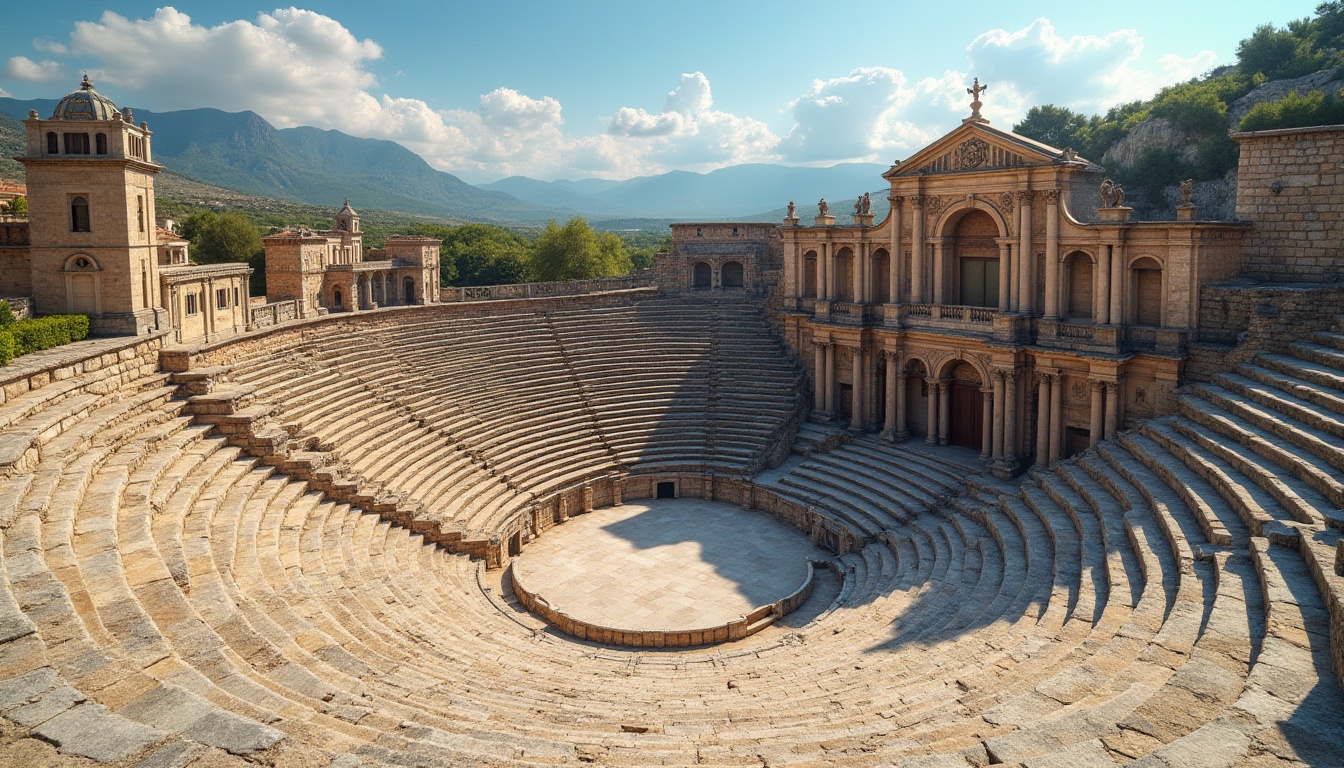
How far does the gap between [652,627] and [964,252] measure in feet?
57.2

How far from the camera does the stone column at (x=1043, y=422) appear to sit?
26.7 metres

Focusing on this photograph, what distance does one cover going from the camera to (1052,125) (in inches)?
2682

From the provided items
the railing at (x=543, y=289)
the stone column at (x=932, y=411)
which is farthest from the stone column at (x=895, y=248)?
the railing at (x=543, y=289)

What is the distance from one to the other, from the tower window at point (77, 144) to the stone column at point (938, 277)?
26.0m

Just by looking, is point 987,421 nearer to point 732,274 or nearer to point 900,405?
point 900,405

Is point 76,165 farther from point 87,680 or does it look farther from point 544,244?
point 544,244

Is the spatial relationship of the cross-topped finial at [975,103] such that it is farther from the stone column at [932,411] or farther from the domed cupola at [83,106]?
the domed cupola at [83,106]

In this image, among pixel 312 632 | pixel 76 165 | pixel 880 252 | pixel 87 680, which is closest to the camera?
pixel 87 680

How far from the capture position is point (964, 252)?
30.3 m

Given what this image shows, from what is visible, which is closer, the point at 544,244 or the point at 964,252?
the point at 964,252

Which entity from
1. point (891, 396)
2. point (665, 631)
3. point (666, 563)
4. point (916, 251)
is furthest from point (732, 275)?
point (665, 631)

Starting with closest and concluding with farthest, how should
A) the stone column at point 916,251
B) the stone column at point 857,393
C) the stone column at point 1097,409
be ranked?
the stone column at point 1097,409, the stone column at point 916,251, the stone column at point 857,393

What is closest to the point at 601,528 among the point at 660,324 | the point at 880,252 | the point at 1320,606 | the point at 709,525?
the point at 709,525

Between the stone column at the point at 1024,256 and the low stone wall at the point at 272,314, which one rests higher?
the stone column at the point at 1024,256
